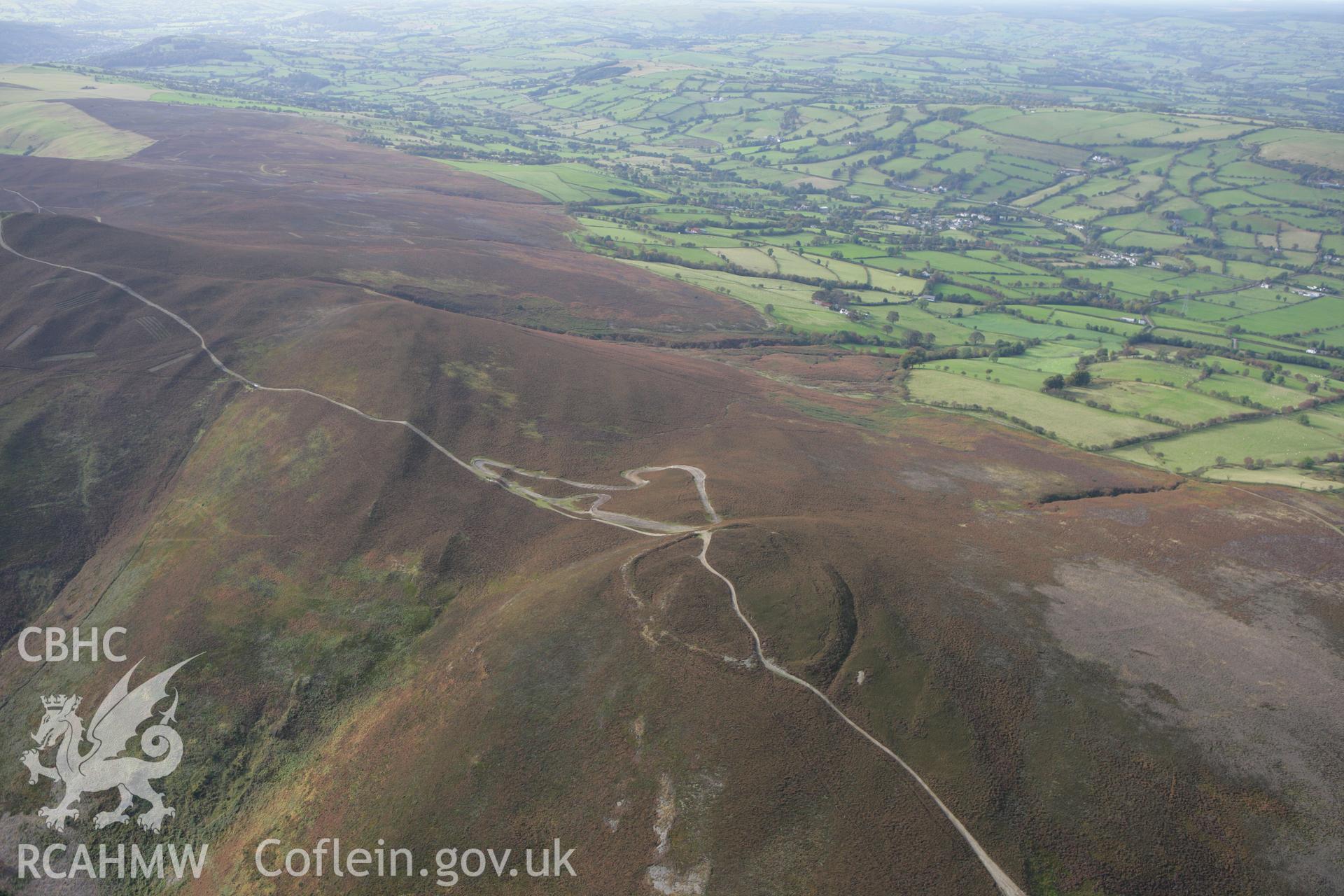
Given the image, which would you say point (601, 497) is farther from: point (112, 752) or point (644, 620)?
Answer: point (112, 752)

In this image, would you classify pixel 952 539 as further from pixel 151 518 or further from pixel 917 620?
pixel 151 518

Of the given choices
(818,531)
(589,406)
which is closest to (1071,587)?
(818,531)

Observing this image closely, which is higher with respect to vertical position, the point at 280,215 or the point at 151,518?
the point at 280,215

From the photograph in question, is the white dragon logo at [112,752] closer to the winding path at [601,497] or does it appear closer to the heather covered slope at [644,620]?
the heather covered slope at [644,620]

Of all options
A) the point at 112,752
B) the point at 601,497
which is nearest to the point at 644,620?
the point at 601,497

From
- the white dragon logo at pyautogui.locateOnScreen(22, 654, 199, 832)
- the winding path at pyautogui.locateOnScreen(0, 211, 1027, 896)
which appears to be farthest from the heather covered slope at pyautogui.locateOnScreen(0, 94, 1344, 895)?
the white dragon logo at pyautogui.locateOnScreen(22, 654, 199, 832)
